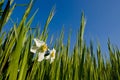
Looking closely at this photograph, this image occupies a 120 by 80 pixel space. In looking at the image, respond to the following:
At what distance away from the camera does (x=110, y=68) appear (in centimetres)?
176

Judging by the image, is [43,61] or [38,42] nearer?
[38,42]

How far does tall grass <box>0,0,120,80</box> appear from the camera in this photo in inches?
17.3

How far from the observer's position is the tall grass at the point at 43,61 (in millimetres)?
439

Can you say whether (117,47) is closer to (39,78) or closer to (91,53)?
(91,53)

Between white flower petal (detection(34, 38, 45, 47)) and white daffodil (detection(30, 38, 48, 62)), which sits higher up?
white flower petal (detection(34, 38, 45, 47))

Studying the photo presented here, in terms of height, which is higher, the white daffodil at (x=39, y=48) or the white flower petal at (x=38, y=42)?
the white flower petal at (x=38, y=42)

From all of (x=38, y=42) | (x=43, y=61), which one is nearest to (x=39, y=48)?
(x=38, y=42)

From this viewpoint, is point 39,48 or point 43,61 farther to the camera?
point 43,61

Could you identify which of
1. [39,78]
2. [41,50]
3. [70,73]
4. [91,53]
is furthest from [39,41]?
[91,53]

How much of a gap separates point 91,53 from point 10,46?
3.03 feet

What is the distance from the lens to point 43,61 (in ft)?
3.15

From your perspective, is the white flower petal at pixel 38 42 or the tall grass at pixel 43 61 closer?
the tall grass at pixel 43 61

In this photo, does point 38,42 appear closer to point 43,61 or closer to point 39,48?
point 39,48

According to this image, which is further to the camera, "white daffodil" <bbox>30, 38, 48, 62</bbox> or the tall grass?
"white daffodil" <bbox>30, 38, 48, 62</bbox>
